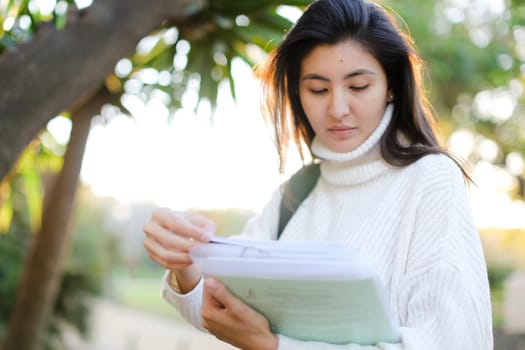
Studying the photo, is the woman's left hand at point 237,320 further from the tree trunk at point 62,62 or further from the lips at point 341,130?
the tree trunk at point 62,62

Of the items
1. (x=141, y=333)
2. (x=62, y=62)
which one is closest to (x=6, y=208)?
(x=62, y=62)

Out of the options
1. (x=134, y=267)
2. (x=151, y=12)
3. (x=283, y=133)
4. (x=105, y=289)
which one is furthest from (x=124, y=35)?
(x=134, y=267)

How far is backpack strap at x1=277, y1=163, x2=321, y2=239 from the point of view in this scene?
1.37m

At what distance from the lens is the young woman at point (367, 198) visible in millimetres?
954

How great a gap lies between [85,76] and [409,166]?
1.41 meters

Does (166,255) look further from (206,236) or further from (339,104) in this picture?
(339,104)

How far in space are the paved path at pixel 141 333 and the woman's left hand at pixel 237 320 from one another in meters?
8.41

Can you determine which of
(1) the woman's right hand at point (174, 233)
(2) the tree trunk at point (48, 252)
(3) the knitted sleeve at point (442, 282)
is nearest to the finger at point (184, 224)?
(1) the woman's right hand at point (174, 233)

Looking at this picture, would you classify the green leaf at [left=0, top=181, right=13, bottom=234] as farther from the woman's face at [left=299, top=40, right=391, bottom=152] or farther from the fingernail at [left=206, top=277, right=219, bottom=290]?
the fingernail at [left=206, top=277, right=219, bottom=290]

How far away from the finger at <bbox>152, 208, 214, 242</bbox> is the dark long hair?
1.27 feet

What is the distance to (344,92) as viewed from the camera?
1.20m

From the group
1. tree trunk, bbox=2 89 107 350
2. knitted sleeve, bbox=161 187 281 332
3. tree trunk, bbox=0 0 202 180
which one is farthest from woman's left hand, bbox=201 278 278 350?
tree trunk, bbox=2 89 107 350

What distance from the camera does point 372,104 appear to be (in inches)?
47.7

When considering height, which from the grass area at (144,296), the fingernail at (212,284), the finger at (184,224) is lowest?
the fingernail at (212,284)
